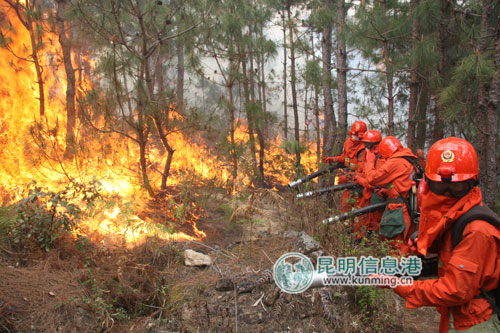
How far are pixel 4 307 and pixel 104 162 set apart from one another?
3.82m

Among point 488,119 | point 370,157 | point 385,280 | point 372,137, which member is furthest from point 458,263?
point 488,119

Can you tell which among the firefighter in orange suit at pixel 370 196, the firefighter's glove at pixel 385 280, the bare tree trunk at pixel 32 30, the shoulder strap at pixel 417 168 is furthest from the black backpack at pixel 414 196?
the bare tree trunk at pixel 32 30

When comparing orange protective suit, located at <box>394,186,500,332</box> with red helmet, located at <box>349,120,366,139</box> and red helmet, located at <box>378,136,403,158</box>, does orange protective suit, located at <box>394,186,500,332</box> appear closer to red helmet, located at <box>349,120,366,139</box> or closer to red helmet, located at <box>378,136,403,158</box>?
red helmet, located at <box>378,136,403,158</box>

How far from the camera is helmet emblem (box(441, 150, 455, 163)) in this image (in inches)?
75.1

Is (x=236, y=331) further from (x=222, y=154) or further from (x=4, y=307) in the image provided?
(x=222, y=154)

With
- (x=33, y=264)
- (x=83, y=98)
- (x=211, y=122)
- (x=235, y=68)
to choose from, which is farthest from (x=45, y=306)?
(x=235, y=68)

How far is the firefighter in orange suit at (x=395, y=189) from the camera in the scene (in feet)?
14.1

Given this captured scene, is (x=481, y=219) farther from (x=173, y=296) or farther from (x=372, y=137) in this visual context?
(x=372, y=137)

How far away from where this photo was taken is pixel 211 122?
24.3 feet

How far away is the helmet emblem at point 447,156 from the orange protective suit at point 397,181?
2.45 m

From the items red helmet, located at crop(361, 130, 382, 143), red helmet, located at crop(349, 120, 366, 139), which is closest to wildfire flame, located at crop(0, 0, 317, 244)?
red helmet, located at crop(349, 120, 366, 139)

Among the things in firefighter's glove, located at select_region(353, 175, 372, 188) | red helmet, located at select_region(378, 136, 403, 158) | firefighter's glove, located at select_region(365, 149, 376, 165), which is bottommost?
firefighter's glove, located at select_region(353, 175, 372, 188)

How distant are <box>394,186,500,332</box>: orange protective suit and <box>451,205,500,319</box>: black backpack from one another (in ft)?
0.08

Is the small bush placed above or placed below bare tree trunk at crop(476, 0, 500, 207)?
below
